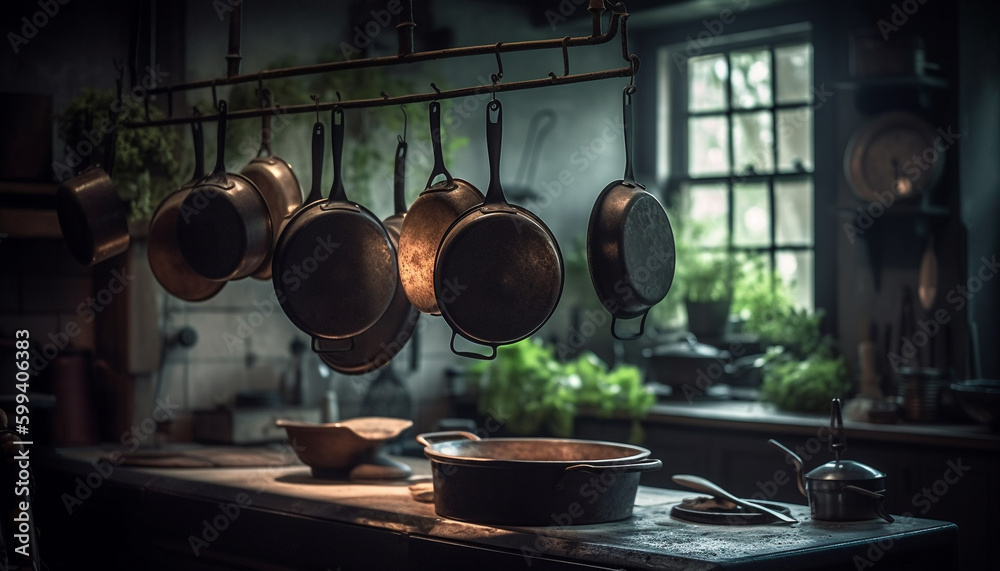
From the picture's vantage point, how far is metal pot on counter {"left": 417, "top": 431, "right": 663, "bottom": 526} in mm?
2459

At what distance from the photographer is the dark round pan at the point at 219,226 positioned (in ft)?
9.29

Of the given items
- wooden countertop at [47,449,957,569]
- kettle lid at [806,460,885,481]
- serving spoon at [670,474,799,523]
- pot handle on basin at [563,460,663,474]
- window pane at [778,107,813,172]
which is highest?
window pane at [778,107,813,172]

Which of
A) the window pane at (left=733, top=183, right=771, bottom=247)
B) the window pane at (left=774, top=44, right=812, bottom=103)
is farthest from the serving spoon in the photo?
the window pane at (left=774, top=44, right=812, bottom=103)

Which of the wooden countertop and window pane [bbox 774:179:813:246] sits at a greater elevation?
window pane [bbox 774:179:813:246]

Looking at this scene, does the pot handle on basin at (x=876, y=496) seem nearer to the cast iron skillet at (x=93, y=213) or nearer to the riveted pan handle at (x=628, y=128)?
the riveted pan handle at (x=628, y=128)

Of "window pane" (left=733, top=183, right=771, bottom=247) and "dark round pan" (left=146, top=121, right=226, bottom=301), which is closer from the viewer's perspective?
"dark round pan" (left=146, top=121, right=226, bottom=301)

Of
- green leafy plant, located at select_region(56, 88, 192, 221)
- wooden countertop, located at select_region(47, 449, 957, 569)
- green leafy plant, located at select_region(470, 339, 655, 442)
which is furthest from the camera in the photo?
green leafy plant, located at select_region(470, 339, 655, 442)

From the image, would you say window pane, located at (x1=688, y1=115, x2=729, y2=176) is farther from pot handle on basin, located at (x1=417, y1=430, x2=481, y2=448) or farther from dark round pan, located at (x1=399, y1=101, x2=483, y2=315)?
dark round pan, located at (x1=399, y1=101, x2=483, y2=315)

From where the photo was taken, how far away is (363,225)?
271cm

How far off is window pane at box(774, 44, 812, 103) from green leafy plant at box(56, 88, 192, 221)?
292 cm

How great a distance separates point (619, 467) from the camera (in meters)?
2.49

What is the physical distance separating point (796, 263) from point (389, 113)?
2.08 m

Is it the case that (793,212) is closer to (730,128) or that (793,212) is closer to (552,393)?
(730,128)

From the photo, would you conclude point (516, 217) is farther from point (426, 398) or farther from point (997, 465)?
point (426, 398)
